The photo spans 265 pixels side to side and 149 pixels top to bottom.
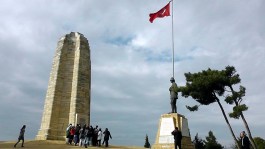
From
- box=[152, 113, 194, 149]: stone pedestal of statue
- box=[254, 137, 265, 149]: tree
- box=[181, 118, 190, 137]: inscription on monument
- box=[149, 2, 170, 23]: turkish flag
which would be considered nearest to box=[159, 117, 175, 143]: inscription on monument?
box=[152, 113, 194, 149]: stone pedestal of statue

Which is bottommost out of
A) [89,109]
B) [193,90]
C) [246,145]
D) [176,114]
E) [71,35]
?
[246,145]

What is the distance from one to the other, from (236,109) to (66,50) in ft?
52.9

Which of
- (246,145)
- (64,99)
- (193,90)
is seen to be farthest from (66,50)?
(246,145)

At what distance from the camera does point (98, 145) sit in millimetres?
20469

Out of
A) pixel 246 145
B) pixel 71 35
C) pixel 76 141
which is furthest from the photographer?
pixel 71 35

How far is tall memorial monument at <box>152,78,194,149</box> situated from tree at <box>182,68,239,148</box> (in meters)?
11.3

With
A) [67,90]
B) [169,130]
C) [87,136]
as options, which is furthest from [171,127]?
[67,90]

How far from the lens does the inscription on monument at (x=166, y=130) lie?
15.7 m

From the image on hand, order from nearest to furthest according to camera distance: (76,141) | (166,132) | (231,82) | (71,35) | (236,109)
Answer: (166,132)
(76,141)
(236,109)
(231,82)
(71,35)

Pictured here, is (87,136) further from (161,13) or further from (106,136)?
(161,13)

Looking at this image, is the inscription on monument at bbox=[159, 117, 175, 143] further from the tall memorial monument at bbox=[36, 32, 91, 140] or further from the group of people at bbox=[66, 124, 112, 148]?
the tall memorial monument at bbox=[36, 32, 91, 140]

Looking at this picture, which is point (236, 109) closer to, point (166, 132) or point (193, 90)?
point (193, 90)

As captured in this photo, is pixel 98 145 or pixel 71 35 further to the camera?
pixel 71 35

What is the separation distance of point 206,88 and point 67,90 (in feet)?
41.7
